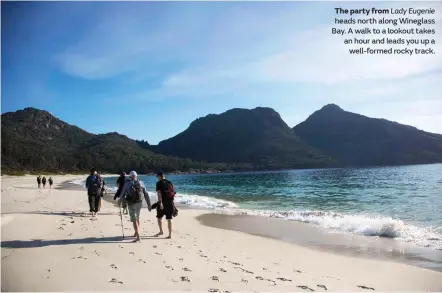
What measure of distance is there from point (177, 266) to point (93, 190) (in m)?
9.80

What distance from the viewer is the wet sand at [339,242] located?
10.2 metres

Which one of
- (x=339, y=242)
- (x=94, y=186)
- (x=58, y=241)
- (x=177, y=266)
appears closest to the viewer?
(x=177, y=266)

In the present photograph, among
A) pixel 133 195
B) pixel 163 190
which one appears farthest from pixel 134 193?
pixel 163 190

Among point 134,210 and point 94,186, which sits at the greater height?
point 94,186

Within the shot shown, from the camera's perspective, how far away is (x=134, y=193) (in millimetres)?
10625

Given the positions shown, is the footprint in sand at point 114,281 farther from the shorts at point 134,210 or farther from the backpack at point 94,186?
the backpack at point 94,186

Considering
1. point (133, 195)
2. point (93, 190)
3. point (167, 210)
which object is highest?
point (133, 195)

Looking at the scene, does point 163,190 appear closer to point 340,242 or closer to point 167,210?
point 167,210

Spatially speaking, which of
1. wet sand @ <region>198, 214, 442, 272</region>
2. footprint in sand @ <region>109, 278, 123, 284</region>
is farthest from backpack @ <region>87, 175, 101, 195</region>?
footprint in sand @ <region>109, 278, 123, 284</region>

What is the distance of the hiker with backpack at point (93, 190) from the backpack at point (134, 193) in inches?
229

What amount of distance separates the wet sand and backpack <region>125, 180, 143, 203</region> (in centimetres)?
590

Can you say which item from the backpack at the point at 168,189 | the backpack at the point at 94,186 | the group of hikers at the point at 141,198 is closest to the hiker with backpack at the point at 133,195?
the group of hikers at the point at 141,198

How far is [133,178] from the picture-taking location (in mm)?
10648

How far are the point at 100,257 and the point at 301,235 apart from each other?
895 cm
